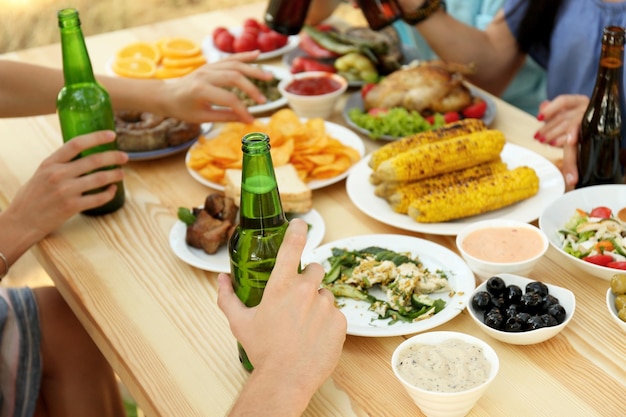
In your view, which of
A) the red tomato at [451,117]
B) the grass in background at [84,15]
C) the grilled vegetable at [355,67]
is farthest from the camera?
the grass in background at [84,15]

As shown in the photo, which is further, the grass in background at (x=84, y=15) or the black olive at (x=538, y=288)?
the grass in background at (x=84, y=15)

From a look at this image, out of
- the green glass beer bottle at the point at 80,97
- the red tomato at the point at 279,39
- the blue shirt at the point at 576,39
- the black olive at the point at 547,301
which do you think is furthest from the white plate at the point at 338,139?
the blue shirt at the point at 576,39

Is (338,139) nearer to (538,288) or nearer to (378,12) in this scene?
(378,12)

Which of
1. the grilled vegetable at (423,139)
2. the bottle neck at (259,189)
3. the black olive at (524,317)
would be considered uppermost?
the bottle neck at (259,189)

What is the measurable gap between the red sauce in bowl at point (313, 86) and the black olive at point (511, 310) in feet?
3.48

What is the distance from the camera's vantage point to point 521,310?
121cm

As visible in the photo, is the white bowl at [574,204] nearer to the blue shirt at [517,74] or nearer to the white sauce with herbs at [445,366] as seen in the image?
the white sauce with herbs at [445,366]

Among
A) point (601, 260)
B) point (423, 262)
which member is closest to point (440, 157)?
point (423, 262)

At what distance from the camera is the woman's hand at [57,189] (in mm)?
1538

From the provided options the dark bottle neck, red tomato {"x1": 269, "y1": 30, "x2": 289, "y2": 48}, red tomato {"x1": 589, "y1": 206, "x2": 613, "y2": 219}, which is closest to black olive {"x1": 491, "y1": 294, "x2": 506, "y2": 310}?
red tomato {"x1": 589, "y1": 206, "x2": 613, "y2": 219}

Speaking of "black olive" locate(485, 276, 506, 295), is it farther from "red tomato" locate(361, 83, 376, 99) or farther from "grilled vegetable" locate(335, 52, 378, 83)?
"grilled vegetable" locate(335, 52, 378, 83)

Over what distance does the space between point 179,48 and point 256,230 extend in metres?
1.54

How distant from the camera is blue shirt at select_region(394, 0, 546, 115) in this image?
107 inches

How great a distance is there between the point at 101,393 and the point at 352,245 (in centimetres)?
78
